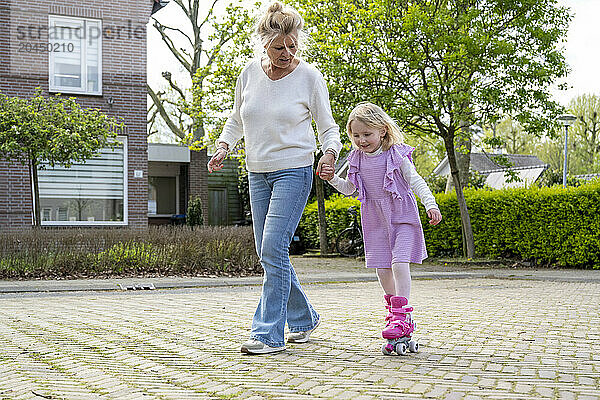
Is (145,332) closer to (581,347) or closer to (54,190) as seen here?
(581,347)

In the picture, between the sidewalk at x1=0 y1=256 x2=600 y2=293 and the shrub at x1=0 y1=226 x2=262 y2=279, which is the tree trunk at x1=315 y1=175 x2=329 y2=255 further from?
the shrub at x1=0 y1=226 x2=262 y2=279

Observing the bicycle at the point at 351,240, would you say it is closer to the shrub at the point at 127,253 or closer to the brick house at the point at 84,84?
the brick house at the point at 84,84

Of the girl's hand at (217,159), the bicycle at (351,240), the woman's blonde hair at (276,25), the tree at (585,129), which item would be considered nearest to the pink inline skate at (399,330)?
the girl's hand at (217,159)

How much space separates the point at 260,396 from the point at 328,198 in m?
21.3

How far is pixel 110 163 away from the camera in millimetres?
Answer: 17750

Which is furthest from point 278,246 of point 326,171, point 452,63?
point 452,63

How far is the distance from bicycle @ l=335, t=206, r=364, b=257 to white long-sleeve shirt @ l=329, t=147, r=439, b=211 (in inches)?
575

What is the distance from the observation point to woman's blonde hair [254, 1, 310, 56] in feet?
14.3

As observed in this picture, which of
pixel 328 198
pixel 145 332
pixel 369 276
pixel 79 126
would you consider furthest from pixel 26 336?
pixel 328 198

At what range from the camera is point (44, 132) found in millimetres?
13422

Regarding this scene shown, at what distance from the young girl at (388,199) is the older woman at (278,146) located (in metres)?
0.28

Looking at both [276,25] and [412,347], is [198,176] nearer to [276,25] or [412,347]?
[276,25]

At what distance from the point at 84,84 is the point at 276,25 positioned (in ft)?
45.6

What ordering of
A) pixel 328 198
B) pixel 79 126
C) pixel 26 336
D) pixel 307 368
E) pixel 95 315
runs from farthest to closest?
pixel 328 198 → pixel 79 126 → pixel 95 315 → pixel 26 336 → pixel 307 368
